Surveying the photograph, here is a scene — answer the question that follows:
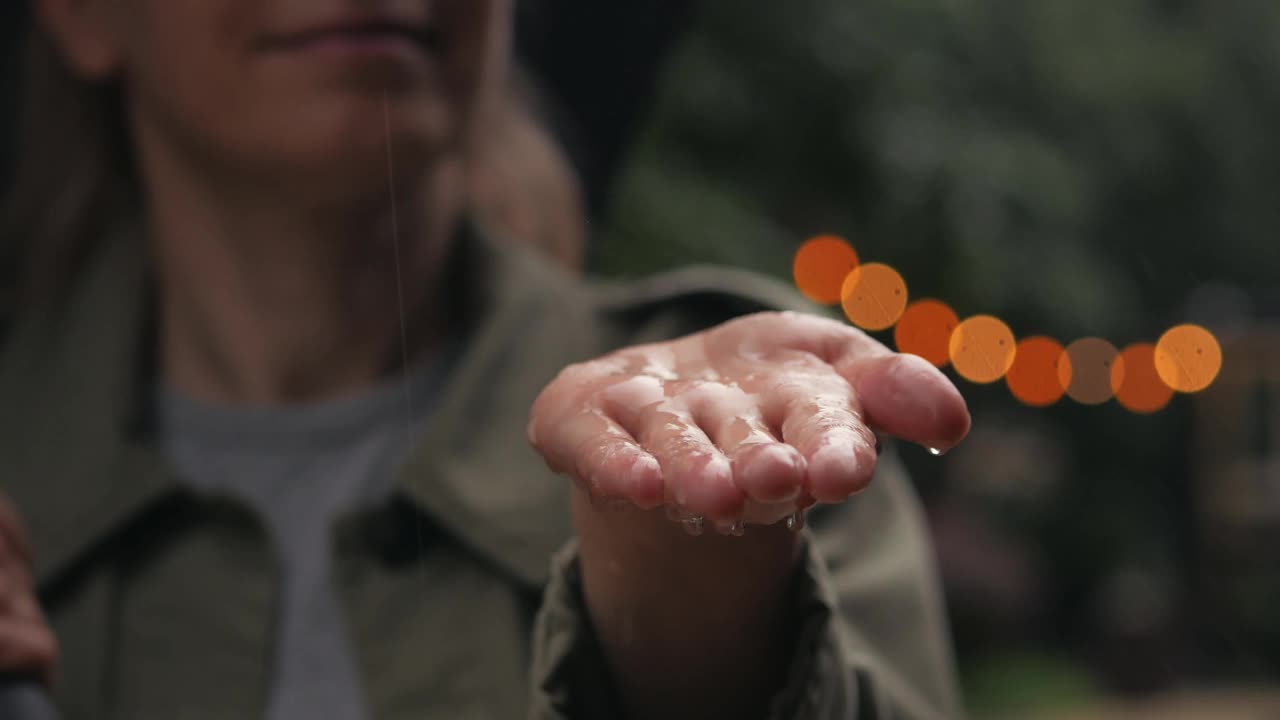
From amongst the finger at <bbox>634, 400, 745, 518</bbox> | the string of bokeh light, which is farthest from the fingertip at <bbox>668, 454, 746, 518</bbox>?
the string of bokeh light

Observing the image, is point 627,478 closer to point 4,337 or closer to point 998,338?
point 998,338

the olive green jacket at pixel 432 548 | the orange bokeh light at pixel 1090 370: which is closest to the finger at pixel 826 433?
the olive green jacket at pixel 432 548

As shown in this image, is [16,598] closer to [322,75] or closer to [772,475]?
[322,75]

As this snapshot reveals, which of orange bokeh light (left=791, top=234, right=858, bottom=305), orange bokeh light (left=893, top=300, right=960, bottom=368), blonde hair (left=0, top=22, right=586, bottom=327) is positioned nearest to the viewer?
orange bokeh light (left=893, top=300, right=960, bottom=368)

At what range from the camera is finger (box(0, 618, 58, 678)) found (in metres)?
0.42

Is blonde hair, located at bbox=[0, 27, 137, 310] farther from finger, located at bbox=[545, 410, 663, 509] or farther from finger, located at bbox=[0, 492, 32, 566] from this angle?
finger, located at bbox=[545, 410, 663, 509]

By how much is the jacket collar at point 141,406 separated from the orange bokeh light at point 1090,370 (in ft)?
0.64

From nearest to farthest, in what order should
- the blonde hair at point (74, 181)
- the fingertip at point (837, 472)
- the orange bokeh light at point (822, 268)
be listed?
the fingertip at point (837, 472)
the orange bokeh light at point (822, 268)
the blonde hair at point (74, 181)

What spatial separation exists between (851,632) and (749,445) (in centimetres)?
22

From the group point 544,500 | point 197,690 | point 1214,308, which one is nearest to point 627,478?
point 544,500

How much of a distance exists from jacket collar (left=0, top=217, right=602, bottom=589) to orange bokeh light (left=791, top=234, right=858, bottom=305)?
0.08 meters

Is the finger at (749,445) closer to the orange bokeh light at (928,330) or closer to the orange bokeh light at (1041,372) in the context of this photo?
the orange bokeh light at (928,330)

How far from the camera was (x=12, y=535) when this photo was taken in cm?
45

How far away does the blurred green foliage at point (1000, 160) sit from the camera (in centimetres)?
50
